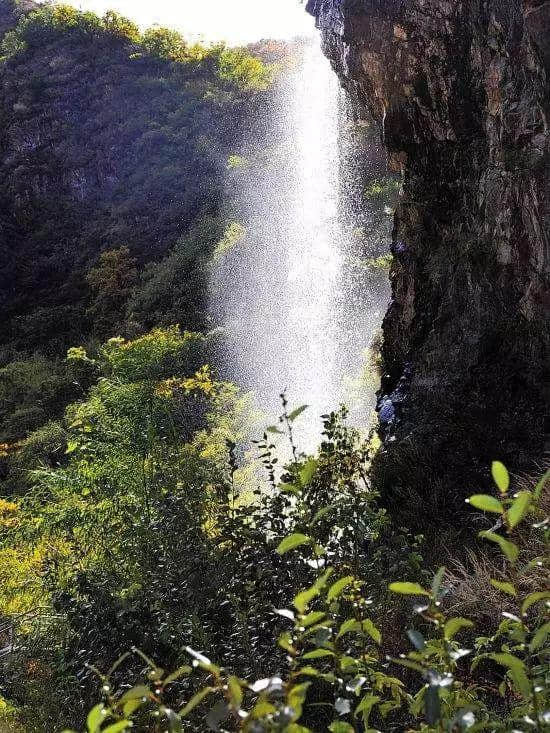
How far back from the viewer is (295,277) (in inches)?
629

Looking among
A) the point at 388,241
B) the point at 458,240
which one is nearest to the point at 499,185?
the point at 458,240

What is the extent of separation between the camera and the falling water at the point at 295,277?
12.3 meters

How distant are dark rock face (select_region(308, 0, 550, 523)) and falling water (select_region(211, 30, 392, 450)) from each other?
2.97 metres

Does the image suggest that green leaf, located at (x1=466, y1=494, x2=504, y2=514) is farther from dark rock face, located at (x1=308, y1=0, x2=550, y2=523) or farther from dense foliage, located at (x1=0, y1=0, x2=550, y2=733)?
dark rock face, located at (x1=308, y1=0, x2=550, y2=523)

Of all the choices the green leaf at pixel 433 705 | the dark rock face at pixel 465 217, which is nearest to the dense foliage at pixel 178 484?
the green leaf at pixel 433 705

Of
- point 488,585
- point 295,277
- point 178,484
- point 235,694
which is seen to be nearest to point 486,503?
point 235,694

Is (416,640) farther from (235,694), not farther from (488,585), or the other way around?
(488,585)

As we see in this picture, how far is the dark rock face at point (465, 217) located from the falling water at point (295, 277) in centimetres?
297

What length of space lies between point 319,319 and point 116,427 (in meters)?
8.80

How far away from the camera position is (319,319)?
46.8ft

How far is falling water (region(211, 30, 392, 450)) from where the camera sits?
12266mm

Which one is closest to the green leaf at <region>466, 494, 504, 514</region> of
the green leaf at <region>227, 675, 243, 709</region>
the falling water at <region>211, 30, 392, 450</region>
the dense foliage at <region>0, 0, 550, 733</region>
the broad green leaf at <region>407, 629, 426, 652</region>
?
the dense foliage at <region>0, 0, 550, 733</region>

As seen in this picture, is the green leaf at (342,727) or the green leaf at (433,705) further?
the green leaf at (342,727)

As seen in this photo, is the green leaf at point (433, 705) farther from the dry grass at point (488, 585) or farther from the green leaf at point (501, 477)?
the dry grass at point (488, 585)
